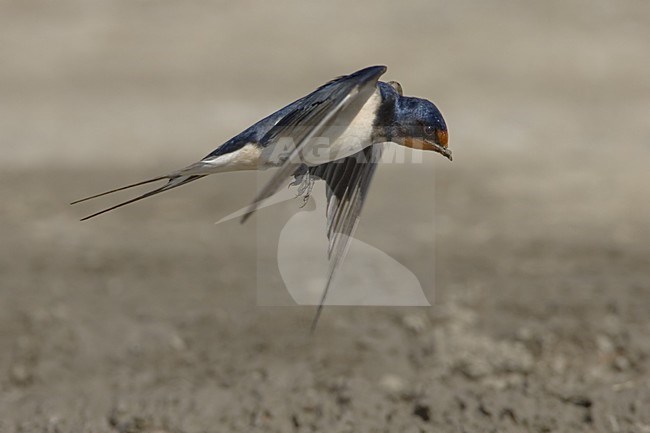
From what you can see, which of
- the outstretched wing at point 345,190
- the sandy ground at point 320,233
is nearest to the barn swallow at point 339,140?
the outstretched wing at point 345,190

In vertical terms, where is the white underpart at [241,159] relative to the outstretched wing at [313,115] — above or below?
below

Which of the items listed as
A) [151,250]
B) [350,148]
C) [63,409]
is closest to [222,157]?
[350,148]

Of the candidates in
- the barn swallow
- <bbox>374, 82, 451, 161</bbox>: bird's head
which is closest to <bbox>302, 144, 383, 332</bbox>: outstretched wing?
the barn swallow

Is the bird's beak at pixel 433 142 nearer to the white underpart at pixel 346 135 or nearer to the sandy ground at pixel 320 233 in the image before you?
the white underpart at pixel 346 135

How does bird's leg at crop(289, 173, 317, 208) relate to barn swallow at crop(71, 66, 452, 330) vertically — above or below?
below

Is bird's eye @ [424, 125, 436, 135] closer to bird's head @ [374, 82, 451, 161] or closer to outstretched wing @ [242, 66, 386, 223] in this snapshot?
bird's head @ [374, 82, 451, 161]

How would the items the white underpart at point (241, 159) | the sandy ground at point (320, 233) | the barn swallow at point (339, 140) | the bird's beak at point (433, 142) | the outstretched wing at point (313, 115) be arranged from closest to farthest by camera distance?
the outstretched wing at point (313, 115), the barn swallow at point (339, 140), the white underpart at point (241, 159), the bird's beak at point (433, 142), the sandy ground at point (320, 233)

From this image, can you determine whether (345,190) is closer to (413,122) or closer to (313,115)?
(413,122)
